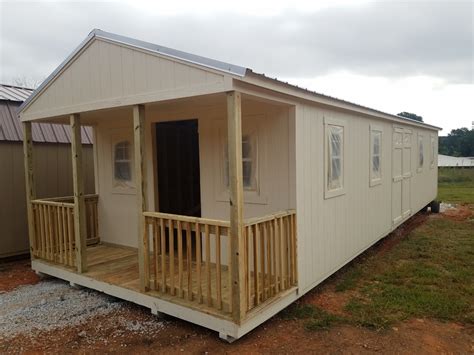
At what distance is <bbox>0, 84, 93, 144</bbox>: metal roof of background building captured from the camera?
617cm

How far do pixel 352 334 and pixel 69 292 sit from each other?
3347mm

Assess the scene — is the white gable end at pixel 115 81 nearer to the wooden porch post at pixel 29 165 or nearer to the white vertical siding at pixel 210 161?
the wooden porch post at pixel 29 165

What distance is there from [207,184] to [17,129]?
12.6 feet

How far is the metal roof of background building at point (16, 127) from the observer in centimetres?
617

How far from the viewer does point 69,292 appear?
4.52m

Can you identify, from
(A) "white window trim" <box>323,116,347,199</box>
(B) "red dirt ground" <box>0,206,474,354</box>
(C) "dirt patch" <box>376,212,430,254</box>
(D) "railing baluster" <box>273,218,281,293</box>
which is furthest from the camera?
(C) "dirt patch" <box>376,212,430,254</box>

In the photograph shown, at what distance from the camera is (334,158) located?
473 cm

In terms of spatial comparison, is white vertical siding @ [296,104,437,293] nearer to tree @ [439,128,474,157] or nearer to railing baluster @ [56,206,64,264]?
railing baluster @ [56,206,64,264]

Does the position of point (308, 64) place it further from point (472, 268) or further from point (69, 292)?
point (69, 292)

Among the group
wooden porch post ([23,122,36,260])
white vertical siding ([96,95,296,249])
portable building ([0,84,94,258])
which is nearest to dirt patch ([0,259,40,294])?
portable building ([0,84,94,258])

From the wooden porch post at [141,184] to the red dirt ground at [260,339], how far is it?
0.47 metres

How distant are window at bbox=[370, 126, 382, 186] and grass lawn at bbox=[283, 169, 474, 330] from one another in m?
1.29

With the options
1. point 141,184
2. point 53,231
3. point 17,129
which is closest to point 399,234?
point 141,184

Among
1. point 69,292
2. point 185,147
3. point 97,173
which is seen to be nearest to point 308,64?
point 185,147
